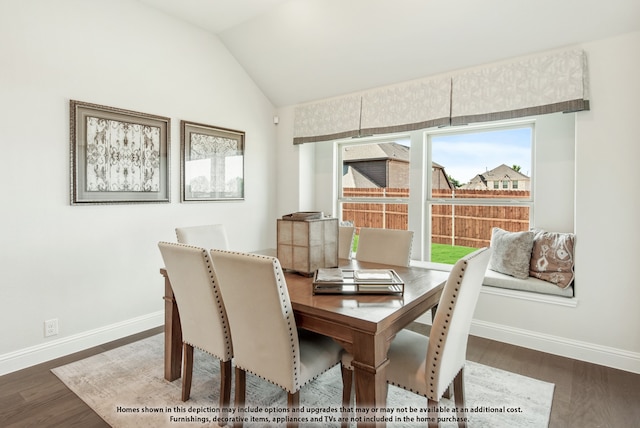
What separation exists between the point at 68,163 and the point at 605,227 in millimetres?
4016

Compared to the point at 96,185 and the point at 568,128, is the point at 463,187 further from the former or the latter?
the point at 96,185

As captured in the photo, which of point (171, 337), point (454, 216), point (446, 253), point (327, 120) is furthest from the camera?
point (327, 120)

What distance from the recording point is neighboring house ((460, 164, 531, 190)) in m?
3.31

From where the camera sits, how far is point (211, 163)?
379 cm

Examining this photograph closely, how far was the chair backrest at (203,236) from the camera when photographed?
103 inches

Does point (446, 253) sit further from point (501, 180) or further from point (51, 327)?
point (51, 327)

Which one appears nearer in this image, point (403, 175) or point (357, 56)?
point (357, 56)

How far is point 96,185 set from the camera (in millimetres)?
2898

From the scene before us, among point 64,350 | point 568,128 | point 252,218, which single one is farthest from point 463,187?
point 64,350

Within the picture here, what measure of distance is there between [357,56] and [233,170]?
5.87ft

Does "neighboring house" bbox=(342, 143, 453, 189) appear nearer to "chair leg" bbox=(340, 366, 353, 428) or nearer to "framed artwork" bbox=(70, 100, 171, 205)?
"framed artwork" bbox=(70, 100, 171, 205)

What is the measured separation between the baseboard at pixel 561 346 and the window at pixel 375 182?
1.40 metres

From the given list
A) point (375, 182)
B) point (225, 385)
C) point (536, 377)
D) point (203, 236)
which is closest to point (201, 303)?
point (225, 385)

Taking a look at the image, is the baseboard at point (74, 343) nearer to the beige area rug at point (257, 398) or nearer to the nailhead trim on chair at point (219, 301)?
the beige area rug at point (257, 398)
